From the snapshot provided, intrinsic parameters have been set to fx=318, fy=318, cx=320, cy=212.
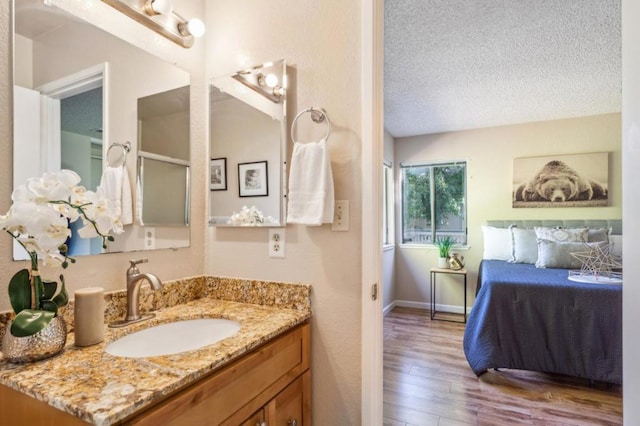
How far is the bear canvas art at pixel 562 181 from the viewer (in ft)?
12.1

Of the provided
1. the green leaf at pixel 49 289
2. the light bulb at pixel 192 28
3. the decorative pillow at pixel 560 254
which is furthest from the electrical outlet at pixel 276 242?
the decorative pillow at pixel 560 254

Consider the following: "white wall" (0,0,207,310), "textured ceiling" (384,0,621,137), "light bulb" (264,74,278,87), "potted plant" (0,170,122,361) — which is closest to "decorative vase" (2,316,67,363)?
"potted plant" (0,170,122,361)

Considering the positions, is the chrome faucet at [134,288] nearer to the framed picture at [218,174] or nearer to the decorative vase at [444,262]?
the framed picture at [218,174]

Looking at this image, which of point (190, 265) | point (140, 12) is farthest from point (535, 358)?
point (140, 12)

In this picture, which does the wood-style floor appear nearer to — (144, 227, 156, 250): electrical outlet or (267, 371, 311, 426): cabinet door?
(267, 371, 311, 426): cabinet door

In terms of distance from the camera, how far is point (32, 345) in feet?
2.57

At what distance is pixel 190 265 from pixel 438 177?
12.6ft

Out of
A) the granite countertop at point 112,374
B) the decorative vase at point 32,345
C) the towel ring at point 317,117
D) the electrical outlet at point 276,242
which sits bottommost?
the granite countertop at point 112,374

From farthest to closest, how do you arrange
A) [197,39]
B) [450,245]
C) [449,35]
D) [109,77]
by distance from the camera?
[450,245] → [449,35] → [197,39] → [109,77]

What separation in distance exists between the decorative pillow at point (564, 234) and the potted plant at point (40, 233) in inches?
161

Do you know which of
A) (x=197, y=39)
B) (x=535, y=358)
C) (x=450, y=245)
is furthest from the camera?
(x=450, y=245)

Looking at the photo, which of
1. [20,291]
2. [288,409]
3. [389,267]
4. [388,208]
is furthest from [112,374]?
[388,208]

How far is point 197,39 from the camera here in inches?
60.1

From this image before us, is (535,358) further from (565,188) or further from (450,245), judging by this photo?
(565,188)
